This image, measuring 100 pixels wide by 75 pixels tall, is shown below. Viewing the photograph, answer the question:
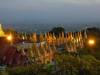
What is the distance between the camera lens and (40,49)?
52.8 m

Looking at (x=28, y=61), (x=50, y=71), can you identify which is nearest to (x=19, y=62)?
(x=28, y=61)

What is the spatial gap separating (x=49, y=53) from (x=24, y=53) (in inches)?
176

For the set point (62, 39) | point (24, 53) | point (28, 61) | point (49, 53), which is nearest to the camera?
point (28, 61)

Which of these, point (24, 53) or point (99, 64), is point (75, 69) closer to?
point (99, 64)

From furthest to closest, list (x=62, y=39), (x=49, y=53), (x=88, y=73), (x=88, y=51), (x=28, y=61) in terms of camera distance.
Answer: (x=62, y=39), (x=88, y=51), (x=49, y=53), (x=28, y=61), (x=88, y=73)

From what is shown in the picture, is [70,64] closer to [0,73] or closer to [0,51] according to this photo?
[0,73]

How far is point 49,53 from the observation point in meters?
51.0

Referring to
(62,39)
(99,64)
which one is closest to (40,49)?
(99,64)

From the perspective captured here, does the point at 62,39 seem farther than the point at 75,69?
Yes

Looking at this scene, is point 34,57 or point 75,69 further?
point 34,57

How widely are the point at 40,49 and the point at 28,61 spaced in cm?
841

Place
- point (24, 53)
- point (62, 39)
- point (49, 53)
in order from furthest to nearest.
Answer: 1. point (62, 39)
2. point (49, 53)
3. point (24, 53)

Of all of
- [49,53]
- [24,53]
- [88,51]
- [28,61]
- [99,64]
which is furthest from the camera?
[88,51]

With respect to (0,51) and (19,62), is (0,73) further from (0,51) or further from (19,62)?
(0,51)
